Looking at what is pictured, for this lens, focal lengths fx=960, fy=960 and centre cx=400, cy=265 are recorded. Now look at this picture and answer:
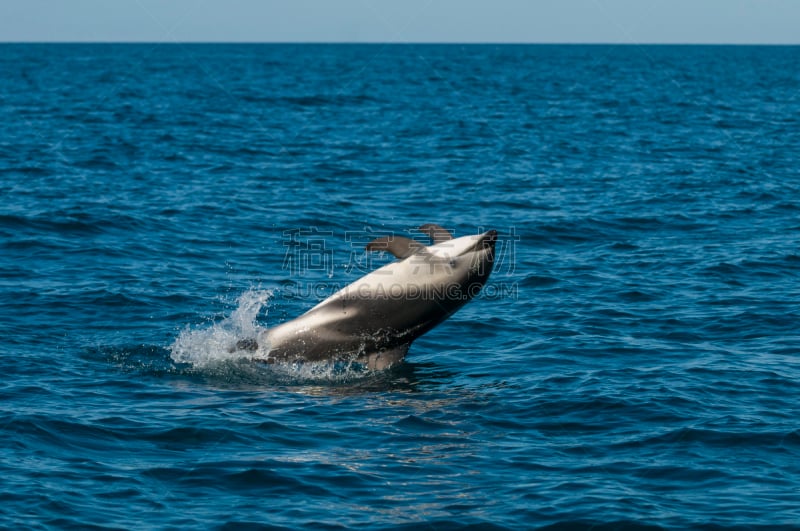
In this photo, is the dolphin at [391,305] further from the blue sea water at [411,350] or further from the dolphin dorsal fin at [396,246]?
the blue sea water at [411,350]

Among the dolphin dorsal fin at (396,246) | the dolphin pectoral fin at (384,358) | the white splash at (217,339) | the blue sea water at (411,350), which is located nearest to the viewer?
the blue sea water at (411,350)

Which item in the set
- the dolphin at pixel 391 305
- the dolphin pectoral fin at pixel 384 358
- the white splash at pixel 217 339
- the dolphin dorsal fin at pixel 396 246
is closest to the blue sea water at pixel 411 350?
the white splash at pixel 217 339

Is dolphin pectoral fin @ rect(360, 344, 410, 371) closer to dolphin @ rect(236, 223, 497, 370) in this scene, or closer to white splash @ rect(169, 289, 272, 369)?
dolphin @ rect(236, 223, 497, 370)

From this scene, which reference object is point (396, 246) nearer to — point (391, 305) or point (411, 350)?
point (391, 305)

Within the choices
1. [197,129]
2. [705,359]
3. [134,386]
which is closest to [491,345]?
[705,359]

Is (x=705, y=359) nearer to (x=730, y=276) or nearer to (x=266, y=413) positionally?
(x=730, y=276)

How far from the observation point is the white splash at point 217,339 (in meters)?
17.5

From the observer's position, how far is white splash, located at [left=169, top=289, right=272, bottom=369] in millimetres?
17516

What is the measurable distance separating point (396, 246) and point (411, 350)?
145 inches

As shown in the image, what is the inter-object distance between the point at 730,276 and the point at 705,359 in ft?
22.4

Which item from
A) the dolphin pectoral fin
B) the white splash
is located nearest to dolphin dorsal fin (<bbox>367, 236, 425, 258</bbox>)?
the dolphin pectoral fin

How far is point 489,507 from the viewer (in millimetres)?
11758

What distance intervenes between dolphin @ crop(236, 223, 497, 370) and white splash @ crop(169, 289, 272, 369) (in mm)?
504

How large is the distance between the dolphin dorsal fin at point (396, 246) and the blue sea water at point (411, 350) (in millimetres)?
2360
